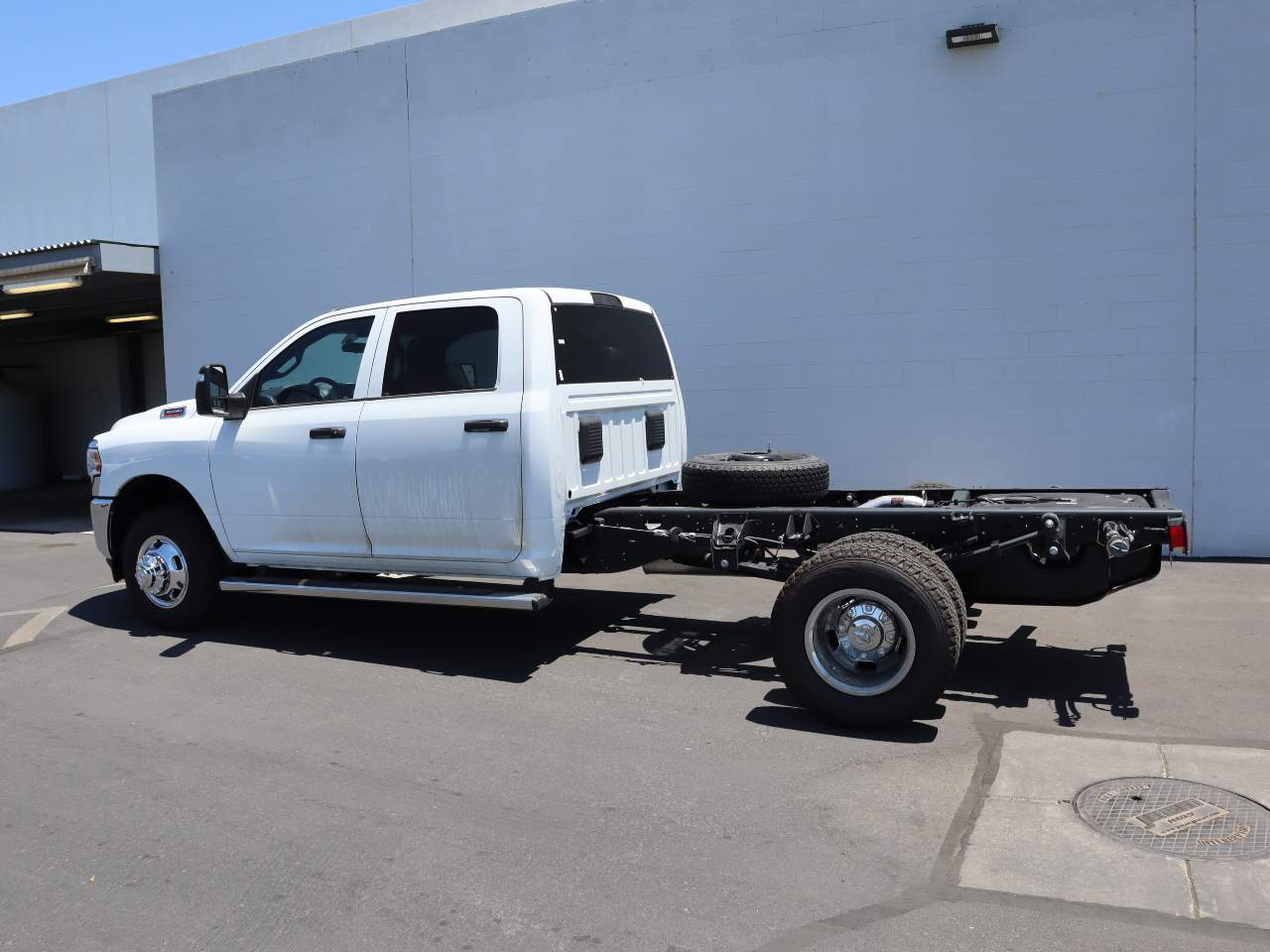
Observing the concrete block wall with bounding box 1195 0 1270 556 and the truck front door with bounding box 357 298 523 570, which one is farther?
the concrete block wall with bounding box 1195 0 1270 556

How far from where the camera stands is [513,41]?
39.6ft

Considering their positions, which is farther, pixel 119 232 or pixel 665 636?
pixel 119 232

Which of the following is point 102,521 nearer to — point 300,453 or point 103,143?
point 300,453

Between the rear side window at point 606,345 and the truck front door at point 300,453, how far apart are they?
51.7 inches

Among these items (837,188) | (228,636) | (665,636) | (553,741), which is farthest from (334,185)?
(553,741)

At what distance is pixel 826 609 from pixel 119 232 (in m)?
19.9

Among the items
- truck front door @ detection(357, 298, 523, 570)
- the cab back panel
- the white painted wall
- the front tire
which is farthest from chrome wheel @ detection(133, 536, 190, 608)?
the white painted wall

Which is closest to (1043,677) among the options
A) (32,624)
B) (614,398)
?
(614,398)

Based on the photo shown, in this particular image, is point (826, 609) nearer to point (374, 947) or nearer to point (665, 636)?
point (665, 636)

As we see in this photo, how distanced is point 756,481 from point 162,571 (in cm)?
433

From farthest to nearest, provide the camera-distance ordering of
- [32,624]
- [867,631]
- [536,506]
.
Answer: [32,624] < [536,506] < [867,631]

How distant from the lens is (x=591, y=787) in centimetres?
466

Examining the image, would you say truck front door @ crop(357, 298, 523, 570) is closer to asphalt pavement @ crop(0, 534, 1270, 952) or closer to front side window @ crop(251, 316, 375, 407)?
front side window @ crop(251, 316, 375, 407)

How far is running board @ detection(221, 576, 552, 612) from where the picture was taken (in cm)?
612
